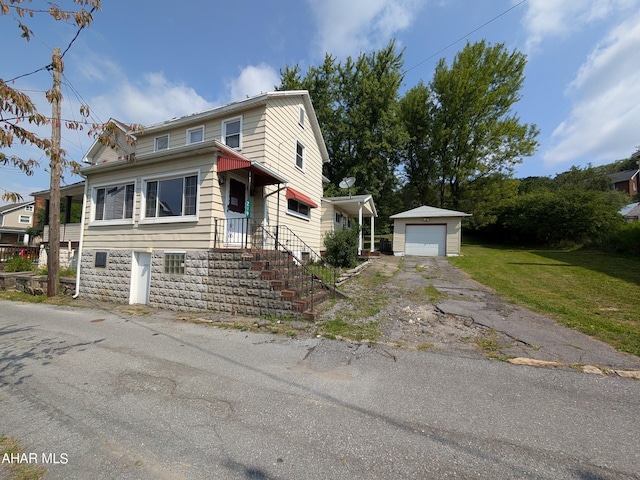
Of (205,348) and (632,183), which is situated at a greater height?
(632,183)

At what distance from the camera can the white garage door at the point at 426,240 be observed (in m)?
18.2

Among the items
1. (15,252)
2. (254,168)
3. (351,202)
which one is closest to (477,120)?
(351,202)

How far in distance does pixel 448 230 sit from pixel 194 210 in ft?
51.4

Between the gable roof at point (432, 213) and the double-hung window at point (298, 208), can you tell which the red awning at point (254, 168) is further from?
the gable roof at point (432, 213)

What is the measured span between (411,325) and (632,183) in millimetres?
56731

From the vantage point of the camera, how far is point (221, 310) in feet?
24.4

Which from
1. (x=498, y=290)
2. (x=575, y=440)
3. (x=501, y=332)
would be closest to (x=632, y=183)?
(x=498, y=290)

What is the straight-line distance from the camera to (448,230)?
18016 mm

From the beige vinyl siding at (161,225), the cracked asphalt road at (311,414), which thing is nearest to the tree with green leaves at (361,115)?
the beige vinyl siding at (161,225)

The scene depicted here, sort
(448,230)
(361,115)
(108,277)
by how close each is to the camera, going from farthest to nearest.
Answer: (361,115) → (448,230) → (108,277)

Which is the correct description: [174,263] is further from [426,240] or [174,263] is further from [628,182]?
[628,182]

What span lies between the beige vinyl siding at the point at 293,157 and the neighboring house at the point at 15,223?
142ft

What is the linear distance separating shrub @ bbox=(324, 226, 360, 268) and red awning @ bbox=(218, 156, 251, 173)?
6.20m

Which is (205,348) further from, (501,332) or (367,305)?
(501,332)
